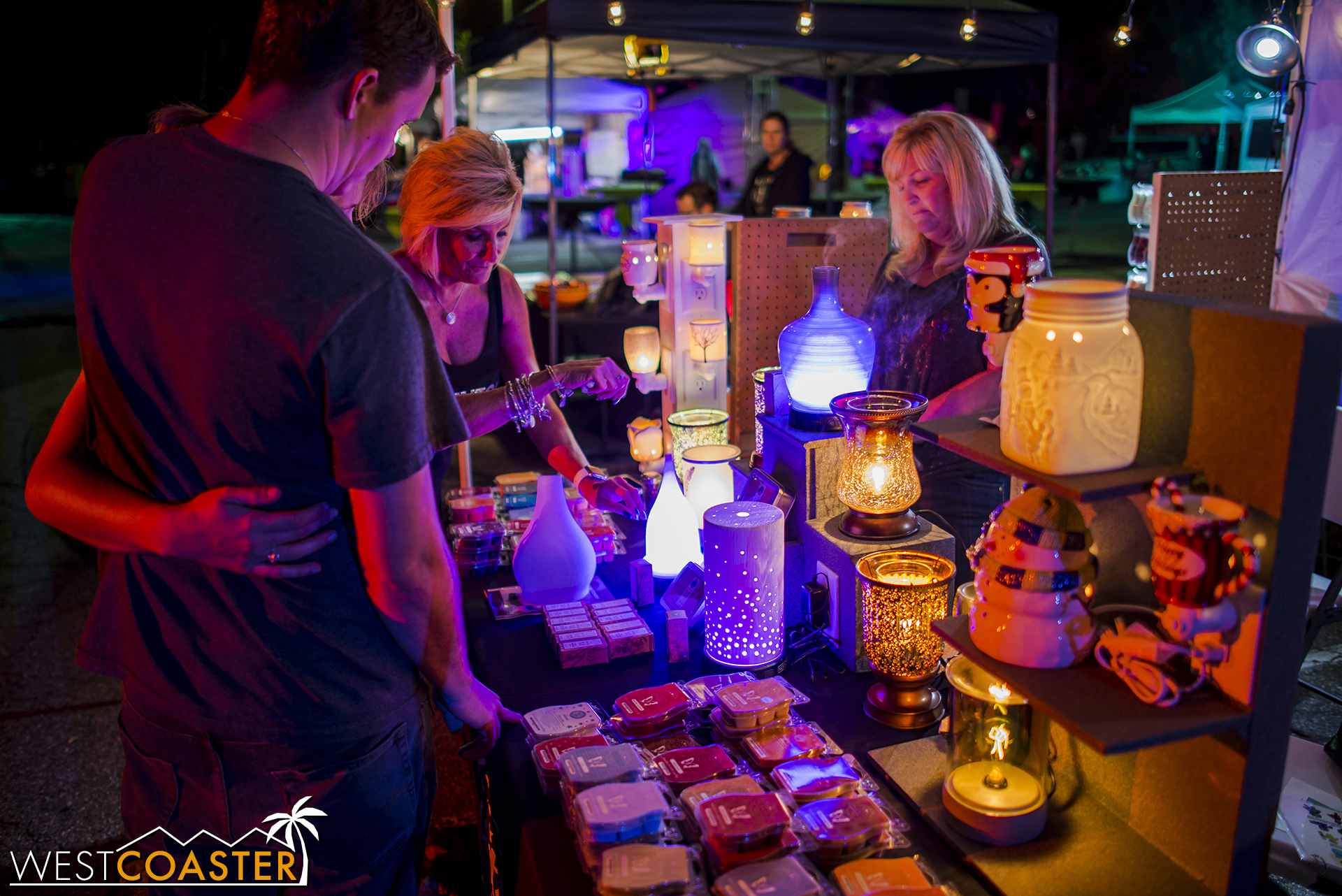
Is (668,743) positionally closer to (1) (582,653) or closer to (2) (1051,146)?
(1) (582,653)

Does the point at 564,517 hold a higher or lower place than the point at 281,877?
higher

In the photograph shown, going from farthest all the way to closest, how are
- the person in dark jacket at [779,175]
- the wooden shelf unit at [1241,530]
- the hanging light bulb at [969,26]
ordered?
the person in dark jacket at [779,175] → the hanging light bulb at [969,26] → the wooden shelf unit at [1241,530]

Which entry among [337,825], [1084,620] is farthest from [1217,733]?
Result: [337,825]

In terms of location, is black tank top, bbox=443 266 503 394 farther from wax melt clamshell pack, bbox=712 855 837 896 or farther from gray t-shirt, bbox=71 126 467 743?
wax melt clamshell pack, bbox=712 855 837 896

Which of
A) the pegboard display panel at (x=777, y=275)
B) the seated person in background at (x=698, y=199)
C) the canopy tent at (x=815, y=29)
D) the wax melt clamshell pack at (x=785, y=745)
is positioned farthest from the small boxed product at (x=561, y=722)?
the seated person in background at (x=698, y=199)

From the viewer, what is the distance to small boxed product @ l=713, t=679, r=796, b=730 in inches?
51.1

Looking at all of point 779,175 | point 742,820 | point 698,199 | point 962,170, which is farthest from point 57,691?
point 779,175

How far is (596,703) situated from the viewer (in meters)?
1.44

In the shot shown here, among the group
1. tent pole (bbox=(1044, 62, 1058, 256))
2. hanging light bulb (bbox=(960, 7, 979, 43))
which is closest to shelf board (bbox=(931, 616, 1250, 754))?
hanging light bulb (bbox=(960, 7, 979, 43))

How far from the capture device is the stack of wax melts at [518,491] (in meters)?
2.36

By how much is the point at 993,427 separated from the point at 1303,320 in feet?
1.20

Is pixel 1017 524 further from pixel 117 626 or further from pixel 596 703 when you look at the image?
pixel 117 626

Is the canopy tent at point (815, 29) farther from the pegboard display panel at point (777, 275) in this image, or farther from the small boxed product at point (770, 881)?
the small boxed product at point (770, 881)

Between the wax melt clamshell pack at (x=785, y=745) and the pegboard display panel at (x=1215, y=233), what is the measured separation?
197 cm
